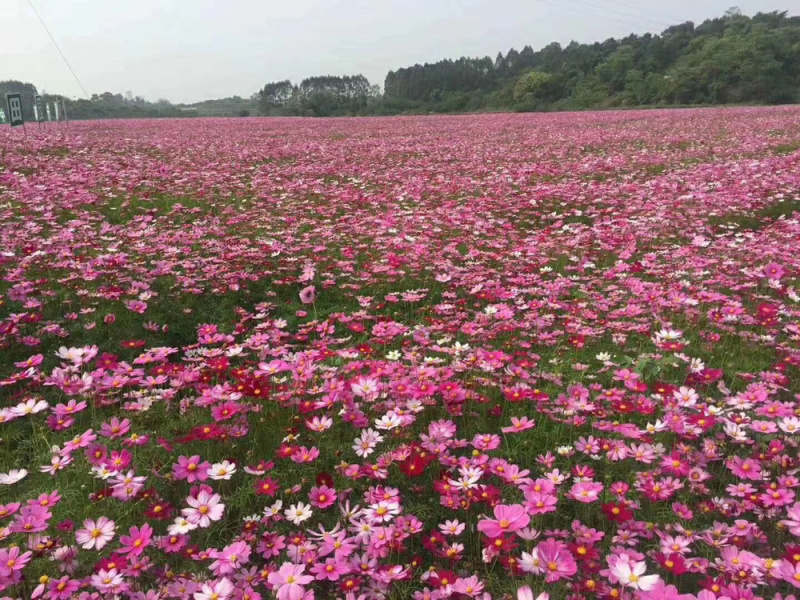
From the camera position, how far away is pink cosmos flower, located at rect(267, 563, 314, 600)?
1.57 meters

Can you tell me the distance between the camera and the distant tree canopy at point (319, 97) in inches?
2169

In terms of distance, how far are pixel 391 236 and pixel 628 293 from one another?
2.70 metres

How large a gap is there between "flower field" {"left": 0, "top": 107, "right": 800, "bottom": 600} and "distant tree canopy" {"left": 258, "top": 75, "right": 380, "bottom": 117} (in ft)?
166

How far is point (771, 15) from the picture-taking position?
6650 cm

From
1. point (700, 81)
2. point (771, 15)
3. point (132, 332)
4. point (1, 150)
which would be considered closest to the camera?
point (132, 332)

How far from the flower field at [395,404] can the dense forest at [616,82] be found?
3647 centimetres

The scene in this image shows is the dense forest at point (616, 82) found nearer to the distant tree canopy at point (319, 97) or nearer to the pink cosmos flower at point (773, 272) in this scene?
the distant tree canopy at point (319, 97)

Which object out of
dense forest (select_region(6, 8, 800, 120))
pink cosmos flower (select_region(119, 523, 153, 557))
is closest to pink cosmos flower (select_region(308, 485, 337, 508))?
pink cosmos flower (select_region(119, 523, 153, 557))

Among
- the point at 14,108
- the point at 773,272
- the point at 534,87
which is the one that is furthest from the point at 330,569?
the point at 534,87

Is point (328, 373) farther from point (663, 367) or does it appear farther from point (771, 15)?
point (771, 15)

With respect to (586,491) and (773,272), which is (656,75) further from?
(586,491)

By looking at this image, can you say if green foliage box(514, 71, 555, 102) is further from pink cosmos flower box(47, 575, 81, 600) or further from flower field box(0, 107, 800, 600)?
pink cosmos flower box(47, 575, 81, 600)

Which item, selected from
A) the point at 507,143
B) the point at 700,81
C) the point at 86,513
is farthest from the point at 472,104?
the point at 86,513

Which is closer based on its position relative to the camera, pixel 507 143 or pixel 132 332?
pixel 132 332
